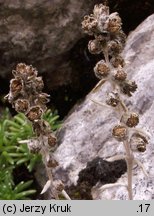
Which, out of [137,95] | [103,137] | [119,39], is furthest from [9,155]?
[119,39]

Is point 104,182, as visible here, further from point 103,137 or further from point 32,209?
point 32,209

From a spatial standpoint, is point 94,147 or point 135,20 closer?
point 94,147

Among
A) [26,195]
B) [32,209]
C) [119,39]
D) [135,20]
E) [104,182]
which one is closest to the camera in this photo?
[119,39]

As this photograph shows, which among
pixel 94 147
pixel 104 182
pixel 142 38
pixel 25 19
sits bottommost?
pixel 104 182

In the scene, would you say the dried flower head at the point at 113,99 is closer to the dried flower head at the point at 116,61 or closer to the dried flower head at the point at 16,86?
the dried flower head at the point at 116,61

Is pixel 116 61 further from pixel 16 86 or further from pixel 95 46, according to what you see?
pixel 16 86

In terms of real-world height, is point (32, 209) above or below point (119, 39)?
below

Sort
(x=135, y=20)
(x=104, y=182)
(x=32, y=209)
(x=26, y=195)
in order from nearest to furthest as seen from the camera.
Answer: (x=32, y=209) → (x=104, y=182) → (x=26, y=195) → (x=135, y=20)

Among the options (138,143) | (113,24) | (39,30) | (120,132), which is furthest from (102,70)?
(39,30)
